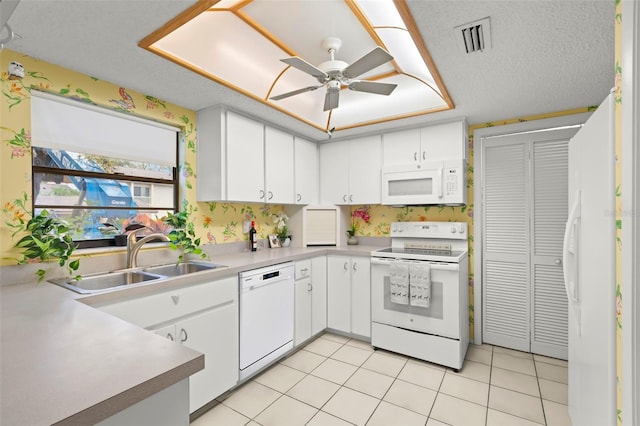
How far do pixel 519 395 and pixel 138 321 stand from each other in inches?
103

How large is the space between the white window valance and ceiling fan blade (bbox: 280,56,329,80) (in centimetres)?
141

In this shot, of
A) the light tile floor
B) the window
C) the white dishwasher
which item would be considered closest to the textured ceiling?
the window

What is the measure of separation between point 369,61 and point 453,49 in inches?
19.7

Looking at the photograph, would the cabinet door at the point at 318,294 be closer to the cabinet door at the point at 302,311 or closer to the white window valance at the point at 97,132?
the cabinet door at the point at 302,311

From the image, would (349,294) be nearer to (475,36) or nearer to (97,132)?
(475,36)

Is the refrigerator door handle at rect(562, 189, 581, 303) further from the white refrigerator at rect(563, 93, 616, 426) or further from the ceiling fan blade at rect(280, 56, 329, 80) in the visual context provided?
the ceiling fan blade at rect(280, 56, 329, 80)

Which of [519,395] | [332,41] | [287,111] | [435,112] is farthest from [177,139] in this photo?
[519,395]

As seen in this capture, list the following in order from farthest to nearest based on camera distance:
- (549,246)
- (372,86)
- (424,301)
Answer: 1. (549,246)
2. (424,301)
3. (372,86)

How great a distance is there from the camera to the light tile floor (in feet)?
6.31

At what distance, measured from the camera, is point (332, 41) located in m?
1.99

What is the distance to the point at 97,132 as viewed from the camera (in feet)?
6.81

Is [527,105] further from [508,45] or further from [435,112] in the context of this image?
[508,45]

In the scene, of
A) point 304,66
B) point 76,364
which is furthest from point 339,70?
point 76,364

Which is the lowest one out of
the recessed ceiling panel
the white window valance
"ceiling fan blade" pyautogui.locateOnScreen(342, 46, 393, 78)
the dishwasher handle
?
the dishwasher handle
